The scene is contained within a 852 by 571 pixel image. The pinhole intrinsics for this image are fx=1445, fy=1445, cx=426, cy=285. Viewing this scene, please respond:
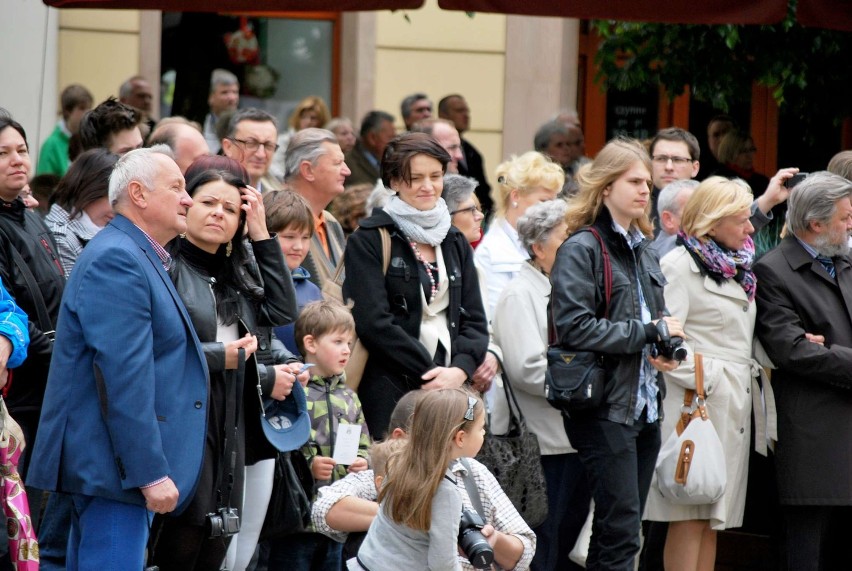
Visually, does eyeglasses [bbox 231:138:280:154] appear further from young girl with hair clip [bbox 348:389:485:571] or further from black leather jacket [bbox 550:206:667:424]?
young girl with hair clip [bbox 348:389:485:571]

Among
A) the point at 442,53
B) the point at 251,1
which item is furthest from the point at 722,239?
the point at 442,53

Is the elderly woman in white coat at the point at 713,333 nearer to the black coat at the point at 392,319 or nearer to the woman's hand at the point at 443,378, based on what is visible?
the black coat at the point at 392,319

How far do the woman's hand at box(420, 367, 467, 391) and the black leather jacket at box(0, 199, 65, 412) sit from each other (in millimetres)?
1608

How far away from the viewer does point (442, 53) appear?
12711 millimetres

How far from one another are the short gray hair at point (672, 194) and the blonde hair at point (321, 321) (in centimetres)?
247

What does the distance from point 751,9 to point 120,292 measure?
3845 millimetres

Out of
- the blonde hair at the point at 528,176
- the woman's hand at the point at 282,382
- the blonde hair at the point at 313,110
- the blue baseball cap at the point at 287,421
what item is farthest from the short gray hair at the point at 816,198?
the blonde hair at the point at 313,110

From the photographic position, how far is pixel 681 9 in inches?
284

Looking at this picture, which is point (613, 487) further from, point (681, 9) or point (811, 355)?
point (681, 9)

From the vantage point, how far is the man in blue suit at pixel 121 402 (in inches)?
187

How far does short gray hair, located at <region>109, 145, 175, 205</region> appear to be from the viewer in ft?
16.5

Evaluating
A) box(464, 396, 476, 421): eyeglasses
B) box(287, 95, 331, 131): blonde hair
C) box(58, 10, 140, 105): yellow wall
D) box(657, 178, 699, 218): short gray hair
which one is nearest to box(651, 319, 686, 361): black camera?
box(464, 396, 476, 421): eyeglasses

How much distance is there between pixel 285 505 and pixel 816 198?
3.17 m

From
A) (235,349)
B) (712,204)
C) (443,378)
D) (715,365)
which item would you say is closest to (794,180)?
(712,204)
